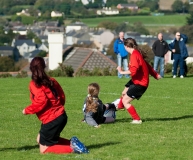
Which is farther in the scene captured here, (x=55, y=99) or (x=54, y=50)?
(x=54, y=50)

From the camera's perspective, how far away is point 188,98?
19219mm

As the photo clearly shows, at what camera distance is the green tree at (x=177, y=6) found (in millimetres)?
186325

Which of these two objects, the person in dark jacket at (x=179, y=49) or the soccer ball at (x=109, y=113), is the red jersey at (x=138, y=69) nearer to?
→ the soccer ball at (x=109, y=113)

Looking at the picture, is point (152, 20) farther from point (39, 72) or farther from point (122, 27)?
point (39, 72)

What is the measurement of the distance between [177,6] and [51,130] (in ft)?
588

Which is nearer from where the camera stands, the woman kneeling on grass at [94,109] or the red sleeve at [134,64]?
the red sleeve at [134,64]

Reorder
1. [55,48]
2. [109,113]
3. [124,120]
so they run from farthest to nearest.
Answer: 1. [55,48]
2. [124,120]
3. [109,113]

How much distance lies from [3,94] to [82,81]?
520 centimetres

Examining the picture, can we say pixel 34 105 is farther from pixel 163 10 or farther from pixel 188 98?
pixel 163 10

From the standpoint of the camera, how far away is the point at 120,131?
13.2 m

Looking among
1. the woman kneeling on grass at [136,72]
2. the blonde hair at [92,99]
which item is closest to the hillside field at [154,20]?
the woman kneeling on grass at [136,72]

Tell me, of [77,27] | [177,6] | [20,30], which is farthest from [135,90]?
[177,6]

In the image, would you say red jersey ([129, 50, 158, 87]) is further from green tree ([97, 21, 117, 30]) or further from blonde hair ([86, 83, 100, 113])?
green tree ([97, 21, 117, 30])

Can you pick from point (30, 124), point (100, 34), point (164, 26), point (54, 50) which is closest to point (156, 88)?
point (30, 124)
